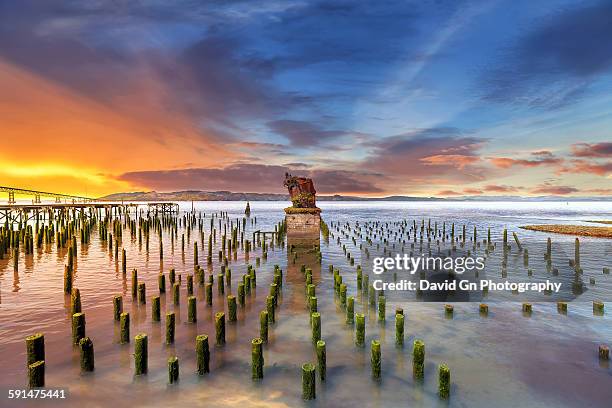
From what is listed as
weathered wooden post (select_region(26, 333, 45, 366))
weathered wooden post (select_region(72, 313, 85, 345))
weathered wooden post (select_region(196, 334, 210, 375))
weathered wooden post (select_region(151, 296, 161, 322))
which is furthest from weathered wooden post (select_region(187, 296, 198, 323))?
weathered wooden post (select_region(26, 333, 45, 366))

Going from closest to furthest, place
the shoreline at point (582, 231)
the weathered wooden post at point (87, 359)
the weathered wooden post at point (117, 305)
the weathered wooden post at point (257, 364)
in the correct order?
the weathered wooden post at point (257, 364) < the weathered wooden post at point (87, 359) < the weathered wooden post at point (117, 305) < the shoreline at point (582, 231)

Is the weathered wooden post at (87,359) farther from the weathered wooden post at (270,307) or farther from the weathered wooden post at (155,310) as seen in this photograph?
the weathered wooden post at (270,307)

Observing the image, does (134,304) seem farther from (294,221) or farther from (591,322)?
(591,322)

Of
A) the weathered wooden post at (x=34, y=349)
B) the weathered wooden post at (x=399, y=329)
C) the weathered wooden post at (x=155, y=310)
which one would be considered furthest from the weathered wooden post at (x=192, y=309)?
the weathered wooden post at (x=399, y=329)

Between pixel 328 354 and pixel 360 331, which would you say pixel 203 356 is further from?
pixel 360 331

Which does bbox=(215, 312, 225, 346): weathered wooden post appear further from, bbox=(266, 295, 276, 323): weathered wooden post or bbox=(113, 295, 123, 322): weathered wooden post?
bbox=(113, 295, 123, 322): weathered wooden post

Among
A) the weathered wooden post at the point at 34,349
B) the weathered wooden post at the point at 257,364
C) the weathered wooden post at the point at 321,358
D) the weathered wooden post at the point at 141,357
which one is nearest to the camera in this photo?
the weathered wooden post at the point at 34,349

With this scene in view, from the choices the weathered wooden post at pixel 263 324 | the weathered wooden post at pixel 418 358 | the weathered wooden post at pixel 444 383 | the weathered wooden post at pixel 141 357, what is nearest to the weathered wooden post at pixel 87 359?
the weathered wooden post at pixel 141 357

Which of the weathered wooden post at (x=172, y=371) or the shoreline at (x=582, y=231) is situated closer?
the weathered wooden post at (x=172, y=371)

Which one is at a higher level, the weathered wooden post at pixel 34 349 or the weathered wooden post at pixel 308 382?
the weathered wooden post at pixel 34 349

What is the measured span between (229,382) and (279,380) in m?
1.33

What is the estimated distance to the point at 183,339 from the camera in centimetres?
1204

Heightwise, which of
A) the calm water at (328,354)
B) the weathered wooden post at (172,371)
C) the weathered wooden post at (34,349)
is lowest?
the calm water at (328,354)

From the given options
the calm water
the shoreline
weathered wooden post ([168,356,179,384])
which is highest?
the shoreline
